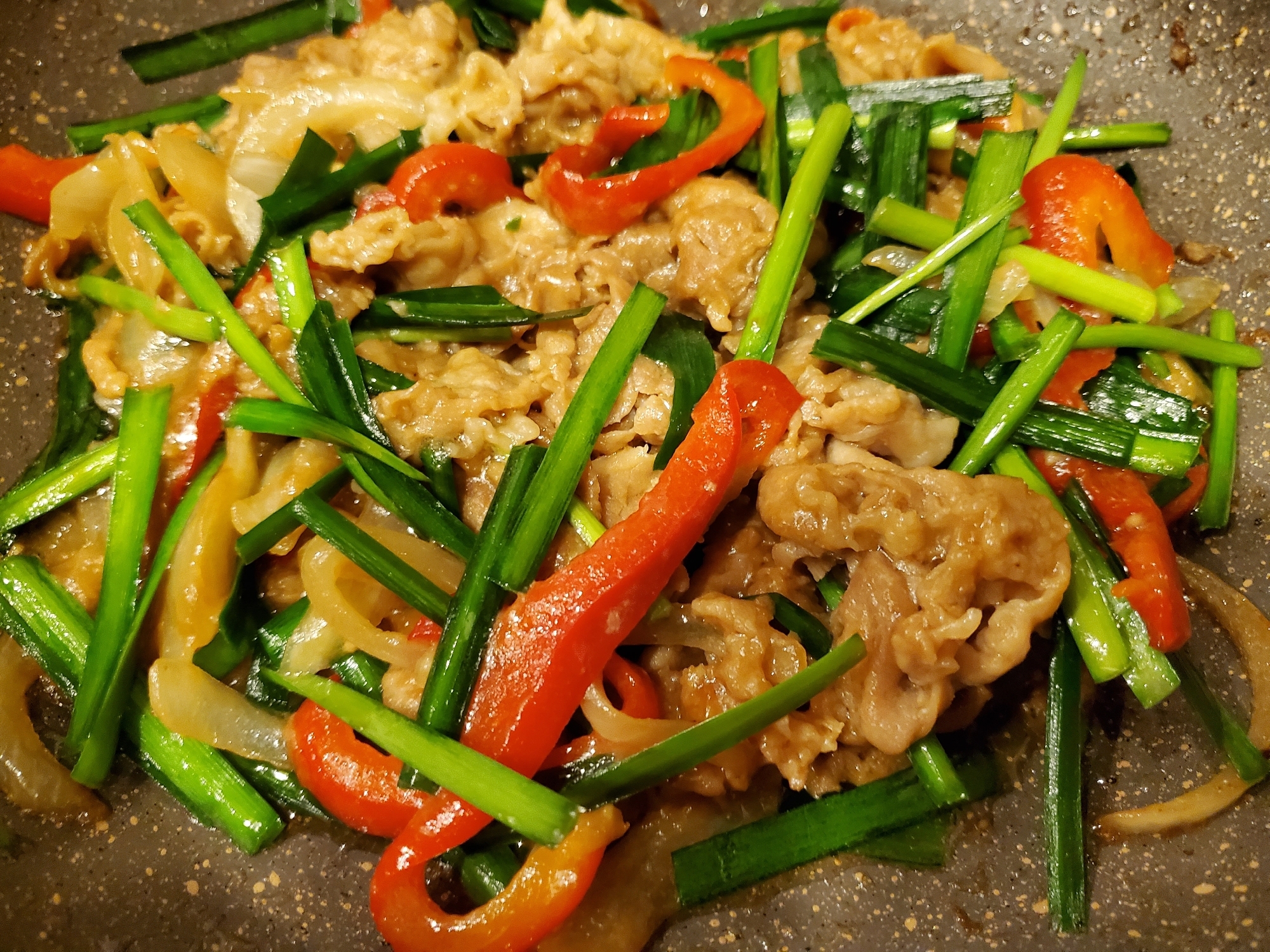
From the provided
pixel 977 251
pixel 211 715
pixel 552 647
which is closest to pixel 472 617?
pixel 552 647

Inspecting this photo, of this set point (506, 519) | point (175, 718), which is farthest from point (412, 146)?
point (175, 718)

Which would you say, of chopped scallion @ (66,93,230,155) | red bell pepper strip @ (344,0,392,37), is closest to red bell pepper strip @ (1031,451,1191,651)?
red bell pepper strip @ (344,0,392,37)

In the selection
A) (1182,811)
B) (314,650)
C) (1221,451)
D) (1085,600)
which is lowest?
(1182,811)

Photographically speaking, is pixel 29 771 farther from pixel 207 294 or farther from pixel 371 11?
pixel 371 11

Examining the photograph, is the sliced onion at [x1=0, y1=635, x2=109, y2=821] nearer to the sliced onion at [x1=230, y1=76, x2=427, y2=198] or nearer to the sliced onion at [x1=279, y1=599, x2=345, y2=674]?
the sliced onion at [x1=279, y1=599, x2=345, y2=674]

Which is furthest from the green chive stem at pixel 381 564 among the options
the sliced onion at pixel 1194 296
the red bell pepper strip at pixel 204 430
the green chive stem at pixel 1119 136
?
the green chive stem at pixel 1119 136

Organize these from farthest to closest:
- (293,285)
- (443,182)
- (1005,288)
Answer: (443,182) → (293,285) → (1005,288)

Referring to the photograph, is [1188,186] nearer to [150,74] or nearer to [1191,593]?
[1191,593]
